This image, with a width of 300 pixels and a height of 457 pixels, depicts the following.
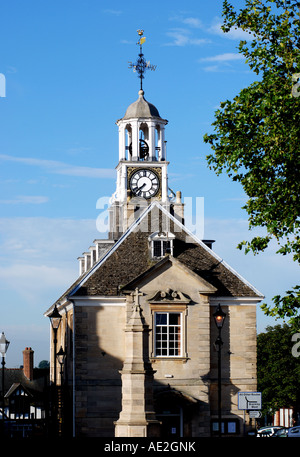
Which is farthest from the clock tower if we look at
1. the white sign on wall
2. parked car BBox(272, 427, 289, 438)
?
the white sign on wall

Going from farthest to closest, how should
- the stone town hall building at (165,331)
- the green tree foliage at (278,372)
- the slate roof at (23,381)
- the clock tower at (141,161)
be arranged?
the slate roof at (23,381) < the green tree foliage at (278,372) < the clock tower at (141,161) < the stone town hall building at (165,331)

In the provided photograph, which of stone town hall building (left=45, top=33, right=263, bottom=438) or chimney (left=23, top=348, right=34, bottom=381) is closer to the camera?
stone town hall building (left=45, top=33, right=263, bottom=438)

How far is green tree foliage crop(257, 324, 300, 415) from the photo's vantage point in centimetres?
8206

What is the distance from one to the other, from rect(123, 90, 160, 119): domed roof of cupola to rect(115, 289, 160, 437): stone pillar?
73.0ft

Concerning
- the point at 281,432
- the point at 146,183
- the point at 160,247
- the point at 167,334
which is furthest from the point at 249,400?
the point at 281,432

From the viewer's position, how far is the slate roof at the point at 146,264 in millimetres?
48344

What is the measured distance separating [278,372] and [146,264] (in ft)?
120

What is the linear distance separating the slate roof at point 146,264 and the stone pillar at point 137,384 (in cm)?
859

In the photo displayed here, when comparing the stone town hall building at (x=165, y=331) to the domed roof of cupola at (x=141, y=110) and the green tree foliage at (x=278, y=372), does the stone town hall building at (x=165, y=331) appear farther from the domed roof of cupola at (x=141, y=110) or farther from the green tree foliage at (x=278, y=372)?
the green tree foliage at (x=278, y=372)

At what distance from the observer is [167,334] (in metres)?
47.8

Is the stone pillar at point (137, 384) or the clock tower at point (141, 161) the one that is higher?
the clock tower at point (141, 161)

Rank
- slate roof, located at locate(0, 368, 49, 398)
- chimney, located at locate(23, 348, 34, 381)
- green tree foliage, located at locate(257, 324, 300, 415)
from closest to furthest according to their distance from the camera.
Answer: green tree foliage, located at locate(257, 324, 300, 415) < slate roof, located at locate(0, 368, 49, 398) < chimney, located at locate(23, 348, 34, 381)

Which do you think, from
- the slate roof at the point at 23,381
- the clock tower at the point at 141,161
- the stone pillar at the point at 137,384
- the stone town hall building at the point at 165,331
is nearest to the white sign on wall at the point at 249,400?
the stone pillar at the point at 137,384

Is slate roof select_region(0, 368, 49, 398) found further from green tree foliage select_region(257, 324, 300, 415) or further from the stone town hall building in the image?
the stone town hall building
